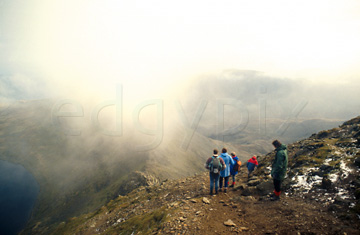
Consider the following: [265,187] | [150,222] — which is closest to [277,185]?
[265,187]

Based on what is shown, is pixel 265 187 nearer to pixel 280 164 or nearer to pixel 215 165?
pixel 280 164

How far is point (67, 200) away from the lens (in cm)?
19600

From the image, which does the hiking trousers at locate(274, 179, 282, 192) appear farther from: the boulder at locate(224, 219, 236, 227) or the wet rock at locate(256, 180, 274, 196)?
the boulder at locate(224, 219, 236, 227)

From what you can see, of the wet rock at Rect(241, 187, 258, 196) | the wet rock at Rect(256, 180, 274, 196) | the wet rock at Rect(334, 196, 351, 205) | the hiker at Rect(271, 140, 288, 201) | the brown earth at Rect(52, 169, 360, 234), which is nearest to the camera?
the brown earth at Rect(52, 169, 360, 234)

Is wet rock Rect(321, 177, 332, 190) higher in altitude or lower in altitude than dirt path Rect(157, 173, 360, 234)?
higher

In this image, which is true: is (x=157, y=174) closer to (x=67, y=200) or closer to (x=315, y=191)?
(x=67, y=200)

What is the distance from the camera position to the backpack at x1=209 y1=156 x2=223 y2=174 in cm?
1753

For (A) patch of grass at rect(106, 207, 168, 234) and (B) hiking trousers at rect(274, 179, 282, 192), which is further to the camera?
(A) patch of grass at rect(106, 207, 168, 234)

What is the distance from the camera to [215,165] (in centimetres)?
1756

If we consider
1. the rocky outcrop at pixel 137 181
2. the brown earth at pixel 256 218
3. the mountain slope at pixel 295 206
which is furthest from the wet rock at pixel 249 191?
the rocky outcrop at pixel 137 181

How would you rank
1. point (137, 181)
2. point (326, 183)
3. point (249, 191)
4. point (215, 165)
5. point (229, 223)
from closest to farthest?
point (229, 223) < point (326, 183) < point (215, 165) < point (249, 191) < point (137, 181)

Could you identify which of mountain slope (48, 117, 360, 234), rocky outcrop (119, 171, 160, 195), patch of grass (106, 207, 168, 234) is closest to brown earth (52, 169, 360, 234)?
mountain slope (48, 117, 360, 234)

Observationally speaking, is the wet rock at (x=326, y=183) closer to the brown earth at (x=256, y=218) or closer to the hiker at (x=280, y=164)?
the brown earth at (x=256, y=218)

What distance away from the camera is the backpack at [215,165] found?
17.5 m
